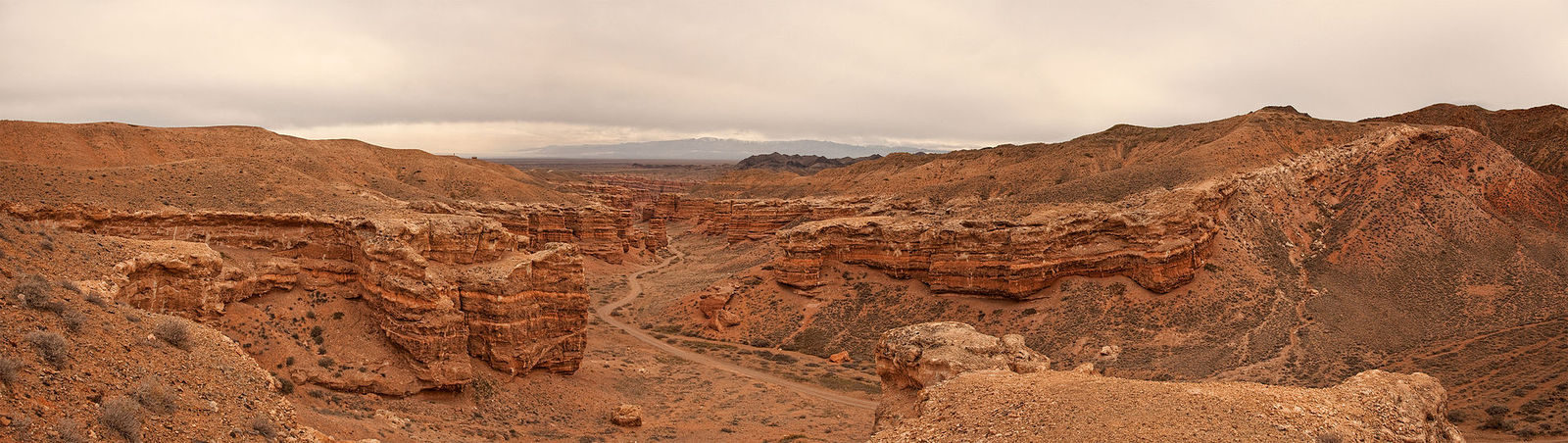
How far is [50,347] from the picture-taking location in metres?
10.3

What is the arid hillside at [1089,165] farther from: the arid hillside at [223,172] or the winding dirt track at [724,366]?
the arid hillside at [223,172]

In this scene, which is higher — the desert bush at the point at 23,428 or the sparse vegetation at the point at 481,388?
the desert bush at the point at 23,428

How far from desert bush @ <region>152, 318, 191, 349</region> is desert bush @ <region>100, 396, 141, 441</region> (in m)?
3.10

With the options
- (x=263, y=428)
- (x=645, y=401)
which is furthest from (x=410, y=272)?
(x=263, y=428)

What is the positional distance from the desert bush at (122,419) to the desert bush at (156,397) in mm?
553

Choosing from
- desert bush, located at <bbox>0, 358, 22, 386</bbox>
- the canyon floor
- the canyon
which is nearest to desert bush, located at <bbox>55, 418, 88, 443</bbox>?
the canyon

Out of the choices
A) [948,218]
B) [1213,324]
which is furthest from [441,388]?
[1213,324]

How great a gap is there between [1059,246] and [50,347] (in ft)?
121

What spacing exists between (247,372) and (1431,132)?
206 feet

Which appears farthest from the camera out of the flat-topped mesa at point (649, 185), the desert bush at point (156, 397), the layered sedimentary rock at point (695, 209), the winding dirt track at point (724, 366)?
the flat-topped mesa at point (649, 185)

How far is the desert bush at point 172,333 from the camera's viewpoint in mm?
12805

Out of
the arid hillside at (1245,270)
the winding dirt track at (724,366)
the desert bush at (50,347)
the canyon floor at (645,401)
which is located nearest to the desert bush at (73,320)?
the desert bush at (50,347)

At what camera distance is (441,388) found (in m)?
22.8

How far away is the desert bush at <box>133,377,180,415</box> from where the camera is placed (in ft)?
34.8
